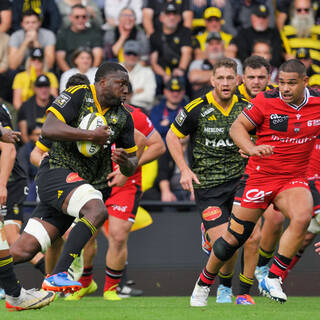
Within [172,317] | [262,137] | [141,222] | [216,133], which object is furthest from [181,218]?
[172,317]

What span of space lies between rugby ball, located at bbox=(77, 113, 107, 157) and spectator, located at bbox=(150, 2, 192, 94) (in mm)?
6969

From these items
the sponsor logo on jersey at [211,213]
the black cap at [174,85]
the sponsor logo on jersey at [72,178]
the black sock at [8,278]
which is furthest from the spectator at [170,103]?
the black sock at [8,278]

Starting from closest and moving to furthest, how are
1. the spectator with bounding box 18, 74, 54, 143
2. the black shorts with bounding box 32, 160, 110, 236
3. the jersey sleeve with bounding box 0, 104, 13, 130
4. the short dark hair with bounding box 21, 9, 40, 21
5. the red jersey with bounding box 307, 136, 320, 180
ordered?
the black shorts with bounding box 32, 160, 110, 236
the jersey sleeve with bounding box 0, 104, 13, 130
the red jersey with bounding box 307, 136, 320, 180
the spectator with bounding box 18, 74, 54, 143
the short dark hair with bounding box 21, 9, 40, 21

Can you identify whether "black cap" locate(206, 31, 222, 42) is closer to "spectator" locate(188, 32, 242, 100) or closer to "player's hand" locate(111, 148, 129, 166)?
"spectator" locate(188, 32, 242, 100)

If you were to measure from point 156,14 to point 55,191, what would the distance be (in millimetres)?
8227

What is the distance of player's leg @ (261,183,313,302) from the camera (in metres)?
7.61

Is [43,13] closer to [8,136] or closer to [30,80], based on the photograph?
[30,80]

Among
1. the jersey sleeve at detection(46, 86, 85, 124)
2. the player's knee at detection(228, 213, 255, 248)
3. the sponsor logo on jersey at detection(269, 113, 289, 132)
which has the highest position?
the jersey sleeve at detection(46, 86, 85, 124)

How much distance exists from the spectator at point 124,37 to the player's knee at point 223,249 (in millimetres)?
6882

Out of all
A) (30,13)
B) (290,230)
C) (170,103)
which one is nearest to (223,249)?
(290,230)

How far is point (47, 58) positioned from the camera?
1430cm

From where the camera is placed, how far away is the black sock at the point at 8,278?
6.93 meters

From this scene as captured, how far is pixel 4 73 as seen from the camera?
551 inches

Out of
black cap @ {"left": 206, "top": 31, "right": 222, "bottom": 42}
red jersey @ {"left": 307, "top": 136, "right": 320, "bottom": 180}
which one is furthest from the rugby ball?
black cap @ {"left": 206, "top": 31, "right": 222, "bottom": 42}
